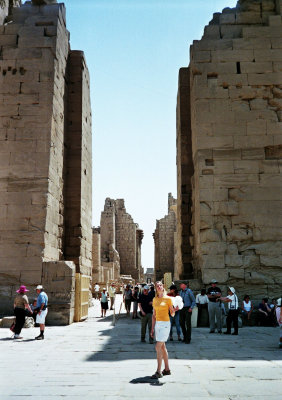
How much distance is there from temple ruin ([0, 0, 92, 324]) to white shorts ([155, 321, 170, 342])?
609cm

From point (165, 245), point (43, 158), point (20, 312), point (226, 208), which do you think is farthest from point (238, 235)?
point (165, 245)

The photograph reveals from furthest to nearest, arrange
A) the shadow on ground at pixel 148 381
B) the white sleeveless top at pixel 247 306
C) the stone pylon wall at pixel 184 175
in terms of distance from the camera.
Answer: the stone pylon wall at pixel 184 175 → the white sleeveless top at pixel 247 306 → the shadow on ground at pixel 148 381

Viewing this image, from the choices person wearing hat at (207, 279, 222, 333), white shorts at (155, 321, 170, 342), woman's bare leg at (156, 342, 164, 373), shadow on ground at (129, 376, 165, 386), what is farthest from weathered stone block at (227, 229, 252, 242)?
shadow on ground at (129, 376, 165, 386)

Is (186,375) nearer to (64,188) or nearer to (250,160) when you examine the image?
Result: (250,160)

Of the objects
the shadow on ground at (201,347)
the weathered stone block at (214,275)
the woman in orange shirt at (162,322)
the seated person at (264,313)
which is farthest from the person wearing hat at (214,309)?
the woman in orange shirt at (162,322)

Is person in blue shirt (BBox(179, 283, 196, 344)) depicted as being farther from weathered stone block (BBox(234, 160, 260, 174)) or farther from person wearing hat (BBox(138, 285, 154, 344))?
weathered stone block (BBox(234, 160, 260, 174))

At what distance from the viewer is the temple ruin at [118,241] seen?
3206cm

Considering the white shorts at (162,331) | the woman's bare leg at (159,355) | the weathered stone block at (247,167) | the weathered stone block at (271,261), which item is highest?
the weathered stone block at (247,167)

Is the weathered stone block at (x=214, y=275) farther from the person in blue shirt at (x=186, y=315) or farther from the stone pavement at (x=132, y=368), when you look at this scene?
the person in blue shirt at (x=186, y=315)

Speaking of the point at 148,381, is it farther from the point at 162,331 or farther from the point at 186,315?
the point at 186,315

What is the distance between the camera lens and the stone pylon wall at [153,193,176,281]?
33125 millimetres

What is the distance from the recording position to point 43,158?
11422 mm

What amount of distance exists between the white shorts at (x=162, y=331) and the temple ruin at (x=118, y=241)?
24269mm

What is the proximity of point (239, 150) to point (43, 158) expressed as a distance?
19.2ft
